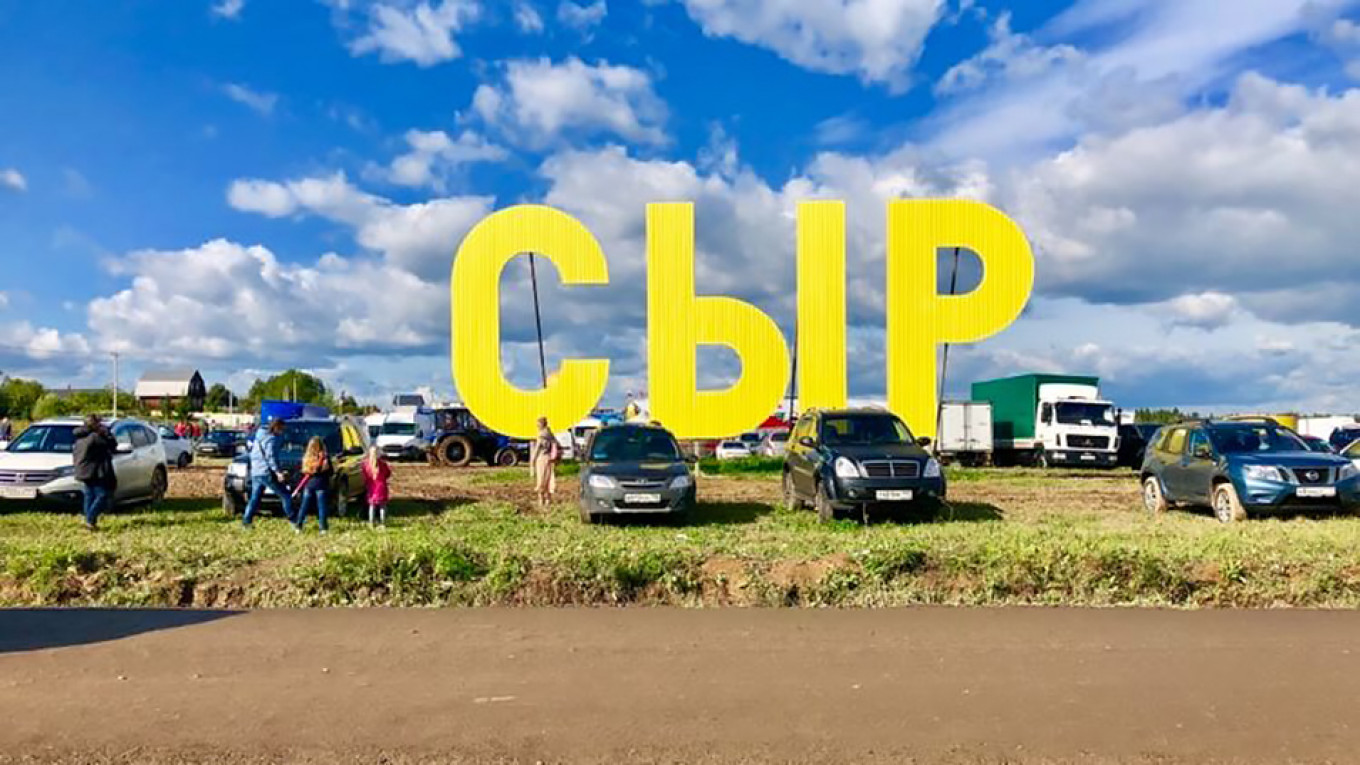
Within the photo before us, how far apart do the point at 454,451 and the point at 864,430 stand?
864 inches

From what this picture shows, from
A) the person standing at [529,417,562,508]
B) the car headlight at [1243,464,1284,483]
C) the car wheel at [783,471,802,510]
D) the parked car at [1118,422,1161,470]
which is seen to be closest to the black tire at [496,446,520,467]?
the person standing at [529,417,562,508]

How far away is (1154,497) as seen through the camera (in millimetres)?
17422

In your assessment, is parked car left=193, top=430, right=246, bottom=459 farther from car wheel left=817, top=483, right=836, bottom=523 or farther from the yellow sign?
car wheel left=817, top=483, right=836, bottom=523

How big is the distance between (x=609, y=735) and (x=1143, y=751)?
2.70 metres

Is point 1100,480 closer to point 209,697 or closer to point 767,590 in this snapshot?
point 767,590

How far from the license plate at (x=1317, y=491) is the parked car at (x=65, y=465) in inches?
670

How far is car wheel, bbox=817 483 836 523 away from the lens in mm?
14938

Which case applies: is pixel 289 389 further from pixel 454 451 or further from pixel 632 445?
pixel 632 445

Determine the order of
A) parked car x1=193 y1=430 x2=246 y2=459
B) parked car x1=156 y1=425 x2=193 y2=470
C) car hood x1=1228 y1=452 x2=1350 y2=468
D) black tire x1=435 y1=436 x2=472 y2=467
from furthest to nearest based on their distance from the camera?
1. parked car x1=193 y1=430 x2=246 y2=459
2. parked car x1=156 y1=425 x2=193 y2=470
3. black tire x1=435 y1=436 x2=472 y2=467
4. car hood x1=1228 y1=452 x2=1350 y2=468

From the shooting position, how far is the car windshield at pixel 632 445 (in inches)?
637

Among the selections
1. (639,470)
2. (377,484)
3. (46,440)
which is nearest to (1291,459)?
(639,470)

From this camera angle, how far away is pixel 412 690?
21.2ft

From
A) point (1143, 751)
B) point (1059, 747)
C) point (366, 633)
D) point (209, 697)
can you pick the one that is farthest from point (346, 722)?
point (1143, 751)

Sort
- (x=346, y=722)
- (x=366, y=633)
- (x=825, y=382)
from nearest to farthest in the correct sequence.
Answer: (x=346, y=722)
(x=366, y=633)
(x=825, y=382)
